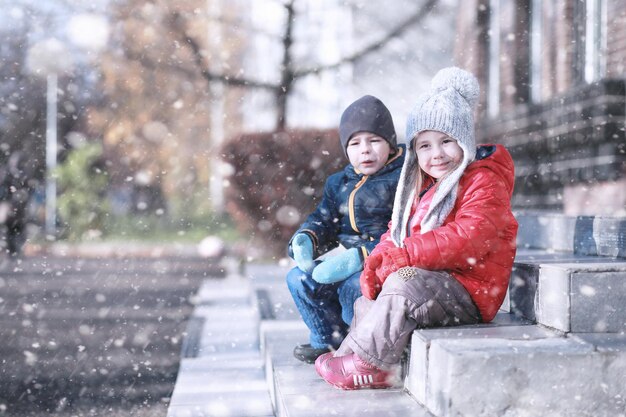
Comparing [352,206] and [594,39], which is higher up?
[594,39]

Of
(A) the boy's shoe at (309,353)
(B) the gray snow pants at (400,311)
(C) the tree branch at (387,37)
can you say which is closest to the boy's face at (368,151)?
(B) the gray snow pants at (400,311)

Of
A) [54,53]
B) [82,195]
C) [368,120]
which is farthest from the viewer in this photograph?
[82,195]

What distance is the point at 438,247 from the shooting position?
8.90 ft

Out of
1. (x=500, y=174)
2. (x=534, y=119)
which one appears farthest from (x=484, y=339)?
(x=534, y=119)

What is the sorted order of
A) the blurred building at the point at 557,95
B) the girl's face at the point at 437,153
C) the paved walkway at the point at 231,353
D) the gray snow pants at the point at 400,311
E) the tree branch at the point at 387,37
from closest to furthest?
the gray snow pants at the point at 400,311 → the girl's face at the point at 437,153 → the paved walkway at the point at 231,353 → the blurred building at the point at 557,95 → the tree branch at the point at 387,37

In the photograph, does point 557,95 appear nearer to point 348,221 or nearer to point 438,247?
point 348,221

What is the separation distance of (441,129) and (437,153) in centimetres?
13

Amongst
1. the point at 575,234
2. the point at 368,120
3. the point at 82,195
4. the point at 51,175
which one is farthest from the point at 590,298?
the point at 51,175

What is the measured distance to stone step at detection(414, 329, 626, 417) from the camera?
2.38m

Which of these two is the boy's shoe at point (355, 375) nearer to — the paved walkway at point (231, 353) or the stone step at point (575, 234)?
the paved walkway at point (231, 353)

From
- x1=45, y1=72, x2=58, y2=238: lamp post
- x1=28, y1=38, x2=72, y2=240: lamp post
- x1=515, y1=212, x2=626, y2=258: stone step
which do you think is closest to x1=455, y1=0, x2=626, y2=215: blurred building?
x1=515, y1=212, x2=626, y2=258: stone step

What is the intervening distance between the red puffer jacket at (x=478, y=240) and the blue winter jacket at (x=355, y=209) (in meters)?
0.37

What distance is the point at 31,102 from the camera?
30.5 meters

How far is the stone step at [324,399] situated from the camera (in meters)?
2.58
